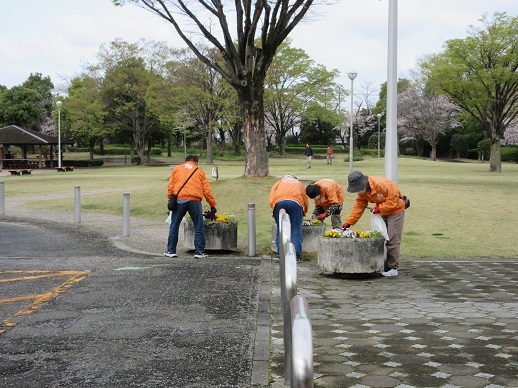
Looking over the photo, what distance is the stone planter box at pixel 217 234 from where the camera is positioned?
12055mm

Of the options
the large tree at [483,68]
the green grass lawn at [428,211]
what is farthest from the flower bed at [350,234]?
the large tree at [483,68]

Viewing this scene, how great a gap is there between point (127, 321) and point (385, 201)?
431 centimetres

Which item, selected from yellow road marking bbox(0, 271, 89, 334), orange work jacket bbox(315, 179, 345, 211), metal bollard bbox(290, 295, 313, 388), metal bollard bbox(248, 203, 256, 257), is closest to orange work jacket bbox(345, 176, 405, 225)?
orange work jacket bbox(315, 179, 345, 211)

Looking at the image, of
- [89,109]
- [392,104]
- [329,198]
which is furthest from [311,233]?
[89,109]

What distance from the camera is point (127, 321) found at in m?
6.69

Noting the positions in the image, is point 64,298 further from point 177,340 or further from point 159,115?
point 159,115

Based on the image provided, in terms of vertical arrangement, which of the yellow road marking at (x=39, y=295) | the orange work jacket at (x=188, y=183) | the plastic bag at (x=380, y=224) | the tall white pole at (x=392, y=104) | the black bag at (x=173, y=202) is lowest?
the yellow road marking at (x=39, y=295)

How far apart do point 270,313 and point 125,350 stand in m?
1.90

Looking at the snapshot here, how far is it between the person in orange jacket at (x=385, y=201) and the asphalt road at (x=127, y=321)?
1.87m

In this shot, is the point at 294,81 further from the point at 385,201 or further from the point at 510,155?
the point at 385,201

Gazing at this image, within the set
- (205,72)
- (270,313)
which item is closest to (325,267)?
(270,313)

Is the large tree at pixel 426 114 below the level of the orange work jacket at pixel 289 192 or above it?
above

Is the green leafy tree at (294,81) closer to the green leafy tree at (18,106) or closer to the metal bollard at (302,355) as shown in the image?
the green leafy tree at (18,106)

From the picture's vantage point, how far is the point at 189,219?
477 inches
